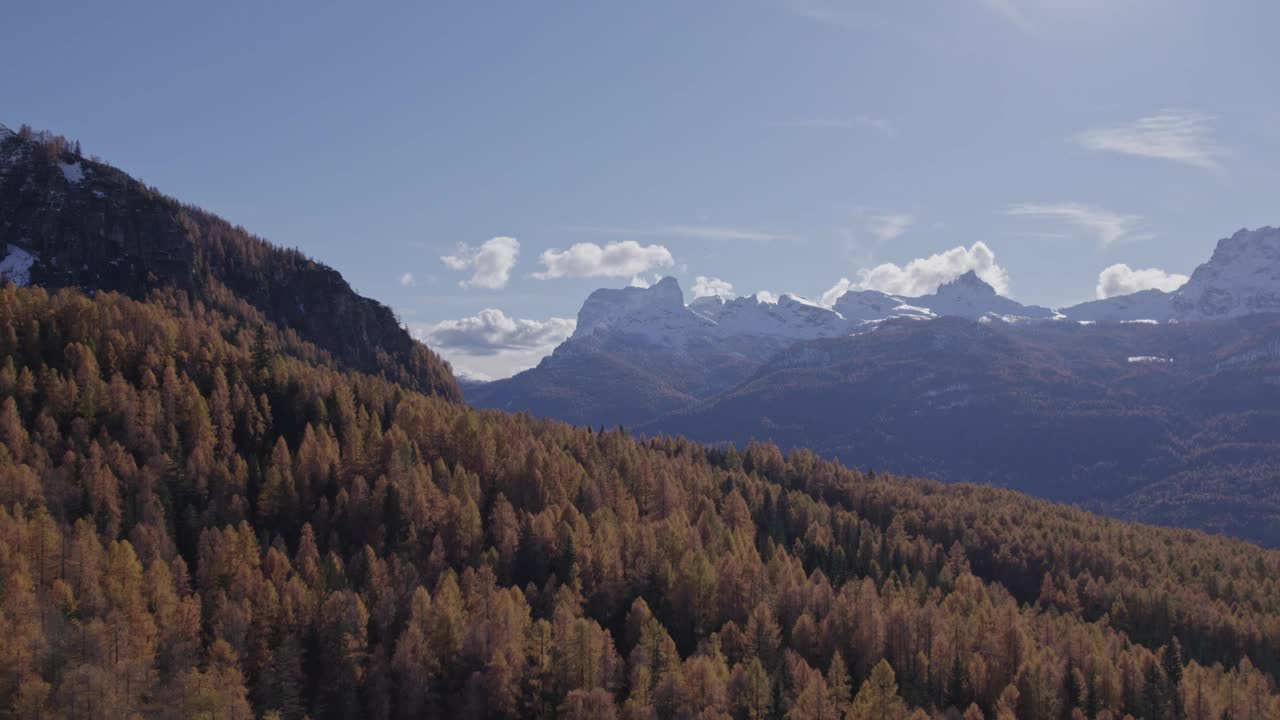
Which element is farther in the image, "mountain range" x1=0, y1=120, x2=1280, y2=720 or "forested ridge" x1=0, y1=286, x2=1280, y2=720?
"forested ridge" x1=0, y1=286, x2=1280, y2=720

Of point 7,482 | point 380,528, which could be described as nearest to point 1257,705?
point 380,528

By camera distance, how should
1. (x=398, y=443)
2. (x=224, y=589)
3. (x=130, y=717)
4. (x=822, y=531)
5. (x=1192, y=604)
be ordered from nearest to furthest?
(x=130, y=717)
(x=224, y=589)
(x=398, y=443)
(x=1192, y=604)
(x=822, y=531)

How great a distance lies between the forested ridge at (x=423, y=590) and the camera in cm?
10300

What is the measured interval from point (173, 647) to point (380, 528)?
4731 cm

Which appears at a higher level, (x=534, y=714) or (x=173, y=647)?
(x=173, y=647)

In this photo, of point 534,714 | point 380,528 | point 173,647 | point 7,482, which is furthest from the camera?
point 380,528

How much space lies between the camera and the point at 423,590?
118 m

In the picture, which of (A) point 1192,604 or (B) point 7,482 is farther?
(A) point 1192,604

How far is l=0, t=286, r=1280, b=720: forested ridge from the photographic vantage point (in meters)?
103

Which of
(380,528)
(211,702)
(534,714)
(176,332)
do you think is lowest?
(534,714)

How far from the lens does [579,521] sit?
A: 153m

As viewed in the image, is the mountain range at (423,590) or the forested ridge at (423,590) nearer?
the mountain range at (423,590)

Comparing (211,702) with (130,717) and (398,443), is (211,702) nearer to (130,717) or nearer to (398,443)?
(130,717)

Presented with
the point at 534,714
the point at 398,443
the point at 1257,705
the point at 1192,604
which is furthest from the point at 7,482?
the point at 1192,604
